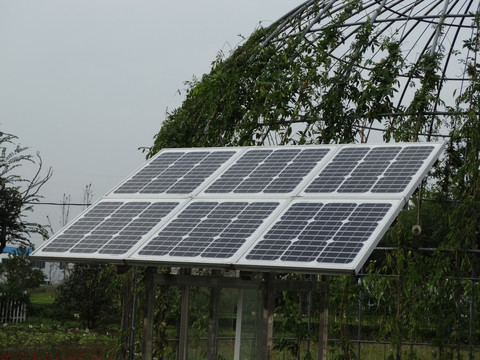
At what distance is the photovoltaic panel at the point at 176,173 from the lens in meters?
A: 9.95

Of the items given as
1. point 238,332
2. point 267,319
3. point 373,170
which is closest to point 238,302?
point 238,332

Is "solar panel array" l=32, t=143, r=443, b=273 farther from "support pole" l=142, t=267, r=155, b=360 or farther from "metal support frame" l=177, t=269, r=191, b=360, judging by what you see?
"metal support frame" l=177, t=269, r=191, b=360

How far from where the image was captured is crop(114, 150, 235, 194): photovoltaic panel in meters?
9.95

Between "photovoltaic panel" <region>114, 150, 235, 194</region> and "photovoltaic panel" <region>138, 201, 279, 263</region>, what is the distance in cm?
68

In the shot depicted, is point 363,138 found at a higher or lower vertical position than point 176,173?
higher

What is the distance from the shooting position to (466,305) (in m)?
13.1

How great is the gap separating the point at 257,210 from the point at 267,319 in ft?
3.70

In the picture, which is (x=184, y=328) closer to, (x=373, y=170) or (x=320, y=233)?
(x=320, y=233)

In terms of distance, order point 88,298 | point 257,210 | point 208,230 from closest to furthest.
→ point 208,230, point 257,210, point 88,298

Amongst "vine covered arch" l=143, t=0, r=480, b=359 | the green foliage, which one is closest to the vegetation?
"vine covered arch" l=143, t=0, r=480, b=359

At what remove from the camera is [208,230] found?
864cm

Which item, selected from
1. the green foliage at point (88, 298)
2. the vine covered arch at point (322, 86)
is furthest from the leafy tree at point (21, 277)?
the vine covered arch at point (322, 86)

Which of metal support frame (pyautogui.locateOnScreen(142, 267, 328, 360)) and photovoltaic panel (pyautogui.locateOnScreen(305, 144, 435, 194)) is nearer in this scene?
metal support frame (pyautogui.locateOnScreen(142, 267, 328, 360))

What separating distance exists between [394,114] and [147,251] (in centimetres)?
649
